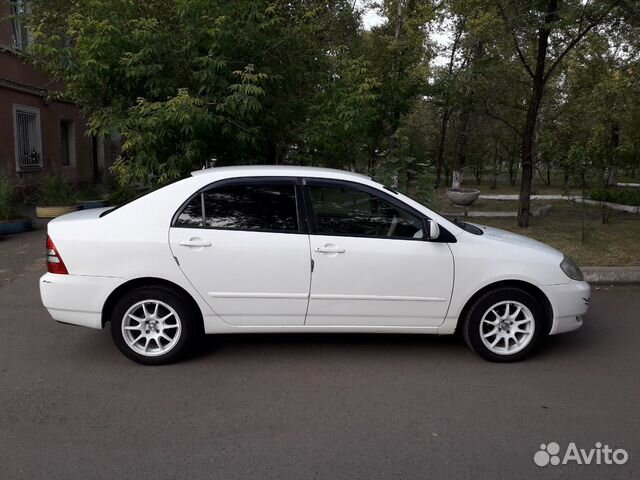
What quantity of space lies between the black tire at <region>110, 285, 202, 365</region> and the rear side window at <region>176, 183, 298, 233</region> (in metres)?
0.60

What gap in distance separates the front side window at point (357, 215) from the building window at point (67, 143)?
1634cm

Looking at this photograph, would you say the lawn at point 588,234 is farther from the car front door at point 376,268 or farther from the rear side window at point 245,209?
the rear side window at point 245,209

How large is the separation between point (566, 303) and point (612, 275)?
3559mm

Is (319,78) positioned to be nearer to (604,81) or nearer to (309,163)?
(309,163)

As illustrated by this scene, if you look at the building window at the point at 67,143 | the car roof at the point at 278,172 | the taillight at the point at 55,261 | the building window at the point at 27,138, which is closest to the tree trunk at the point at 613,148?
the car roof at the point at 278,172

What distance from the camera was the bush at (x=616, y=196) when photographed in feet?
53.5

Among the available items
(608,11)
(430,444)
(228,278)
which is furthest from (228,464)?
(608,11)

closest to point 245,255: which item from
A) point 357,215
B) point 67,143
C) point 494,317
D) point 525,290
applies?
point 357,215

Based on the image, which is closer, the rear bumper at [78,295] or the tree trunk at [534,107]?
the rear bumper at [78,295]

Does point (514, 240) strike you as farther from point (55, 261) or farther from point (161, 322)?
point (55, 261)

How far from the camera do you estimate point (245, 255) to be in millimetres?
4398

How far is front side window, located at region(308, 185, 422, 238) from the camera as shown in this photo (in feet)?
15.0

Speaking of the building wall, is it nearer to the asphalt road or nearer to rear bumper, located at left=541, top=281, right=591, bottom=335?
the asphalt road

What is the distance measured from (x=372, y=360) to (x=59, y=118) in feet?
54.0
